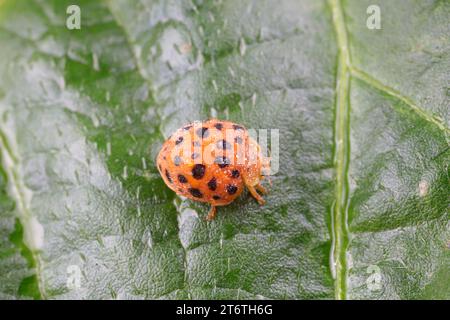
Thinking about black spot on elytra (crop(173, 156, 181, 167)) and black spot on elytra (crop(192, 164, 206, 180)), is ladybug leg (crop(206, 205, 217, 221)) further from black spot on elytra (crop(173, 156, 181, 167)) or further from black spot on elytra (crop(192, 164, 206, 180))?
black spot on elytra (crop(173, 156, 181, 167))

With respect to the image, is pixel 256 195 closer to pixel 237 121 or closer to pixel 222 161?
pixel 222 161

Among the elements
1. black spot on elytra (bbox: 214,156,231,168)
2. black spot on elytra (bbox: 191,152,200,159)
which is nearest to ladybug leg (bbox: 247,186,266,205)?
black spot on elytra (bbox: 214,156,231,168)

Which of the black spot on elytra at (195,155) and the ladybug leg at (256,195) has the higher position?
the black spot on elytra at (195,155)

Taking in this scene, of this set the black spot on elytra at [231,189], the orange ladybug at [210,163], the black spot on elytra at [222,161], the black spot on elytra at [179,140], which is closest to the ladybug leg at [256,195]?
the orange ladybug at [210,163]

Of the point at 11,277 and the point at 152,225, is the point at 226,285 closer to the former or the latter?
the point at 152,225

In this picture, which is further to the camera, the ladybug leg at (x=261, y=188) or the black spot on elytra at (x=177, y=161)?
the ladybug leg at (x=261, y=188)

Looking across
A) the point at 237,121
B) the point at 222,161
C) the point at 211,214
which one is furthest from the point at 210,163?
the point at 237,121

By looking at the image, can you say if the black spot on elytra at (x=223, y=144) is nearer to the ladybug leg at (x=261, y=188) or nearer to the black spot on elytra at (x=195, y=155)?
the black spot on elytra at (x=195, y=155)
